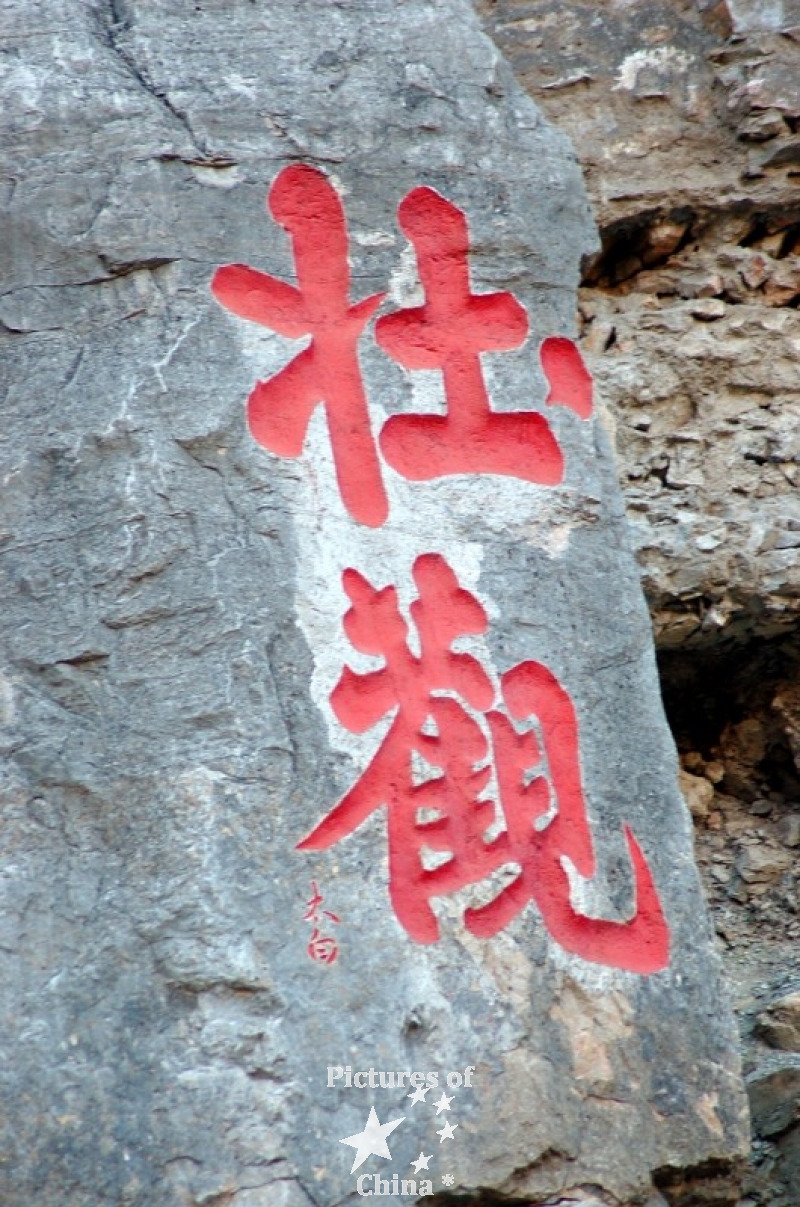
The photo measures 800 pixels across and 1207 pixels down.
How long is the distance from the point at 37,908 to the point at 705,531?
5.56 feet

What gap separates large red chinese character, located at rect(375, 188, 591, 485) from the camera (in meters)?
3.26

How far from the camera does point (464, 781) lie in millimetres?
→ 3029

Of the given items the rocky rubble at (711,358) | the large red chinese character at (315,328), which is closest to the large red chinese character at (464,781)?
the large red chinese character at (315,328)

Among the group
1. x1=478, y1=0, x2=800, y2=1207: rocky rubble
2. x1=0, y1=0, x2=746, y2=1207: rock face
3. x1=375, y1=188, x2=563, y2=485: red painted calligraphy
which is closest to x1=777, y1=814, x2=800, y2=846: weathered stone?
x1=478, y1=0, x2=800, y2=1207: rocky rubble

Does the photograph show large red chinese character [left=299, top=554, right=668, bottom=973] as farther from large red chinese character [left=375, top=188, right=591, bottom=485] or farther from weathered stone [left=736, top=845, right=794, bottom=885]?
weathered stone [left=736, top=845, right=794, bottom=885]

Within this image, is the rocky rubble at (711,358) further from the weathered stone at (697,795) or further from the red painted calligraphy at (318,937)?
the red painted calligraphy at (318,937)

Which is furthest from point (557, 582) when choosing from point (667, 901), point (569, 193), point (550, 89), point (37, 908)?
point (550, 89)

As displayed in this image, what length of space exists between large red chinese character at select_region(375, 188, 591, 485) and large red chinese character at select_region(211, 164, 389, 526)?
0.22ft

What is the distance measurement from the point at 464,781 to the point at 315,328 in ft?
2.87

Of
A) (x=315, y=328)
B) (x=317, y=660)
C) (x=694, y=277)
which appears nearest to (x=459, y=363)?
(x=315, y=328)

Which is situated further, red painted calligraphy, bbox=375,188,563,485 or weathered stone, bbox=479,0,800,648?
weathered stone, bbox=479,0,800,648

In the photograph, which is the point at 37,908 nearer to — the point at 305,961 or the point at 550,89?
the point at 305,961

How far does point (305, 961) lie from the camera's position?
2811 mm

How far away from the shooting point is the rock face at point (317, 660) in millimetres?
2750
